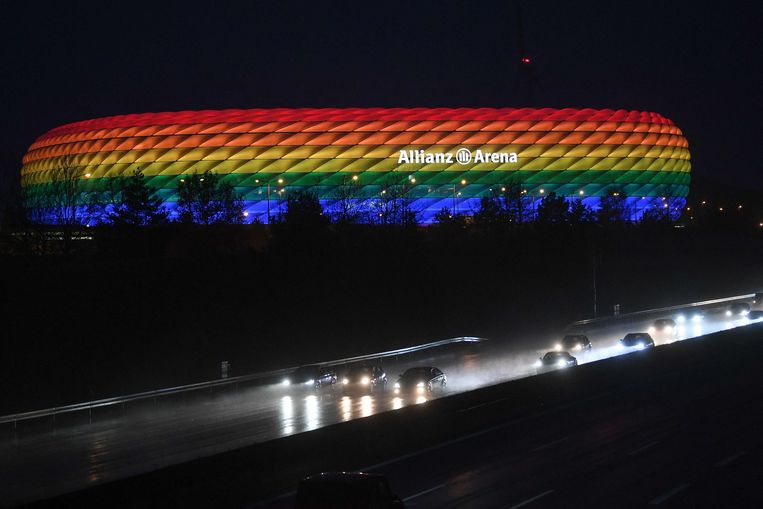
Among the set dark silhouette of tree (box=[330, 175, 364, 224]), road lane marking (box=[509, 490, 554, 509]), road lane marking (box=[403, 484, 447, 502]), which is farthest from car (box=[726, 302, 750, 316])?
road lane marking (box=[509, 490, 554, 509])

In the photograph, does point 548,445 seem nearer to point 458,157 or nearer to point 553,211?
point 553,211

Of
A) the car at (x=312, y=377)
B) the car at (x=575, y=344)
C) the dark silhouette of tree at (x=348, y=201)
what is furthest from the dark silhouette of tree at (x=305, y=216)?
the car at (x=312, y=377)

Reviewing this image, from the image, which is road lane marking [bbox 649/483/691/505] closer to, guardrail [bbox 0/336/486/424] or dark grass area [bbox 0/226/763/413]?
guardrail [bbox 0/336/486/424]

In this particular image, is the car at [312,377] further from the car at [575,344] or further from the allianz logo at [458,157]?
the allianz logo at [458,157]

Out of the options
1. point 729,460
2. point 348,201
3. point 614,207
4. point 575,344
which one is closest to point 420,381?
point 575,344

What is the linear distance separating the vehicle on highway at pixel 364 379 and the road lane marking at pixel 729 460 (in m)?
17.9

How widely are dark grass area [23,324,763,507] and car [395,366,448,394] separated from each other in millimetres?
6318

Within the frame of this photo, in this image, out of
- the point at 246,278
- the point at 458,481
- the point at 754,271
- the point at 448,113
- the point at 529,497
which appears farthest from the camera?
the point at 448,113

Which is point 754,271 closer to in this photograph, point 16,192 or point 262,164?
point 262,164

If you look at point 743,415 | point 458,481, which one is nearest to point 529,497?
point 458,481

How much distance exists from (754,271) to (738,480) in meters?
76.5

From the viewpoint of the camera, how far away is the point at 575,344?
44.8m

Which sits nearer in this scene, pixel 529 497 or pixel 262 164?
pixel 529 497

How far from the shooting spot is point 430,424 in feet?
72.0
